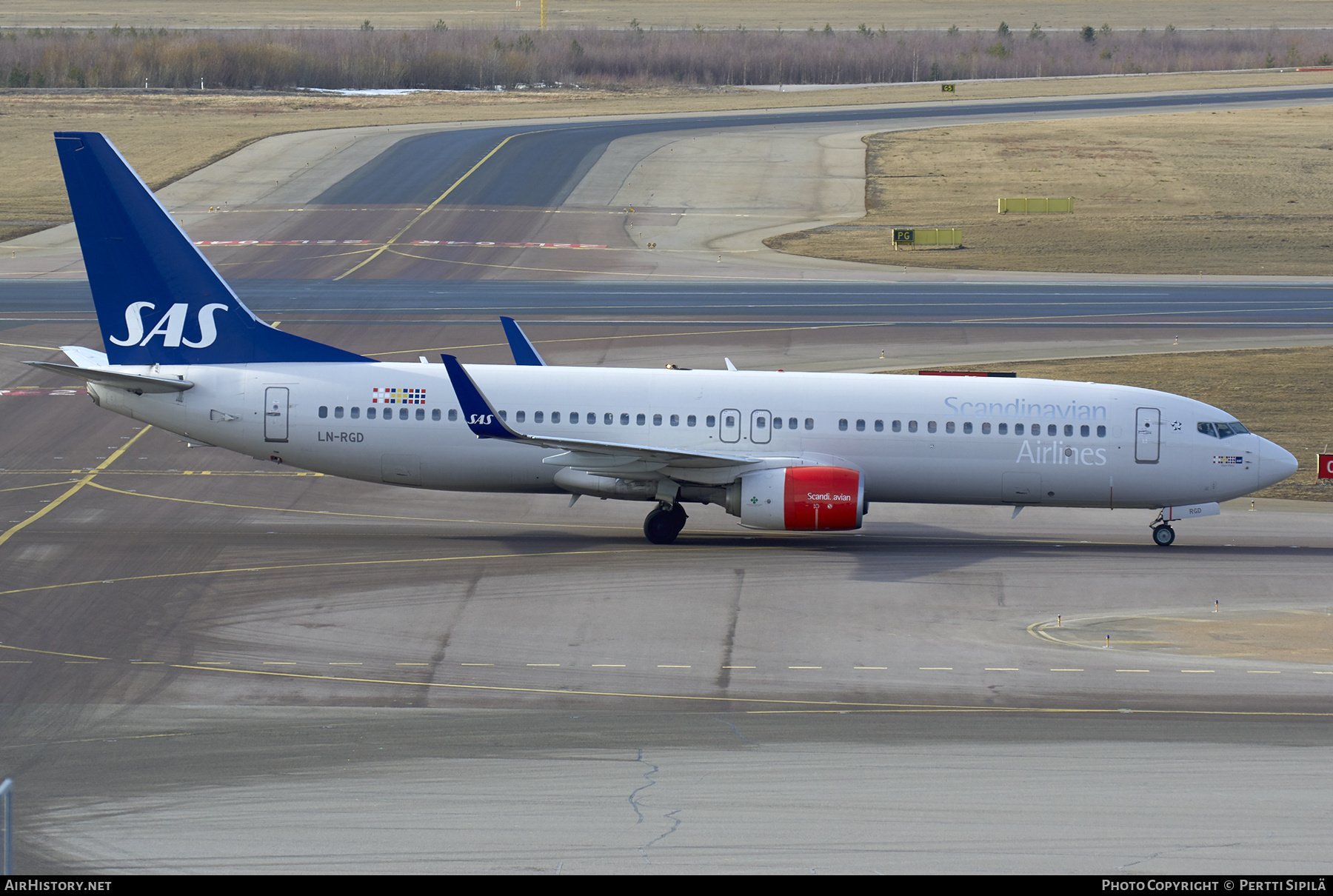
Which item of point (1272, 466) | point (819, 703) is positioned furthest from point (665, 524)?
point (1272, 466)

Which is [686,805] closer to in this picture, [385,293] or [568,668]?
[568,668]

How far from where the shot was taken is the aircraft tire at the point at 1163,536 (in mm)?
37438

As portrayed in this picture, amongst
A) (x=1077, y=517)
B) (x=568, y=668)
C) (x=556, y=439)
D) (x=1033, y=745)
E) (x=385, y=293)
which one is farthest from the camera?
(x=385, y=293)

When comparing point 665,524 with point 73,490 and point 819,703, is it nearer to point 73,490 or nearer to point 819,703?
point 819,703

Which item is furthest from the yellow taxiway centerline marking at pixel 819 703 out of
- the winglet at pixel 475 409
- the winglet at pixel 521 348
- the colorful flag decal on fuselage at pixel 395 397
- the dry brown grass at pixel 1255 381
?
the dry brown grass at pixel 1255 381

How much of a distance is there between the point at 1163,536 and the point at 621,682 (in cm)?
1696

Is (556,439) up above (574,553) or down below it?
above

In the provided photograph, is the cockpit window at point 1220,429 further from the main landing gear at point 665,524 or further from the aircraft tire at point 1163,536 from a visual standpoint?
the main landing gear at point 665,524

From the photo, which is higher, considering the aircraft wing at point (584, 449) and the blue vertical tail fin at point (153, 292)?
the blue vertical tail fin at point (153, 292)

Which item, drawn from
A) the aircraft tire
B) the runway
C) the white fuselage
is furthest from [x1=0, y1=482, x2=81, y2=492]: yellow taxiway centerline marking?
the aircraft tire

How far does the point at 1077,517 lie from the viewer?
4031cm

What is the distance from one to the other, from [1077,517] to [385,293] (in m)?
38.5

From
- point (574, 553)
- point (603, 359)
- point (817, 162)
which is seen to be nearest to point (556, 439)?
point (574, 553)

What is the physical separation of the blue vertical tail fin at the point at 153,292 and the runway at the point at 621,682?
4555 millimetres
